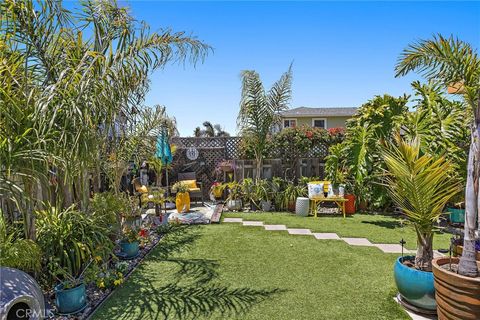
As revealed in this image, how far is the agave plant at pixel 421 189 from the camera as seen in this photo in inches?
99.3

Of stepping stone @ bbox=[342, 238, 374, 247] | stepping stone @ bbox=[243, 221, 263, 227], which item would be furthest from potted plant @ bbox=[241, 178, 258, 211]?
stepping stone @ bbox=[342, 238, 374, 247]

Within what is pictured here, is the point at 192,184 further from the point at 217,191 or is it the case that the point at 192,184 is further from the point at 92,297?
the point at 92,297

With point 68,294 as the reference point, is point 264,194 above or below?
above

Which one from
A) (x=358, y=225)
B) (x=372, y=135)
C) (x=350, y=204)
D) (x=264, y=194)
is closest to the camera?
(x=358, y=225)

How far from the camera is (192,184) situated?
29.1ft

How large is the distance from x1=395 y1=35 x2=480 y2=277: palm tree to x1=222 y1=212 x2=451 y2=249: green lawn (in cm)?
235

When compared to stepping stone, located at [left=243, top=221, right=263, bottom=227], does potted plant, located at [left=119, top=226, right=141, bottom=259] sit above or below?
above

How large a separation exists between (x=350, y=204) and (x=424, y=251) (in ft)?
15.8

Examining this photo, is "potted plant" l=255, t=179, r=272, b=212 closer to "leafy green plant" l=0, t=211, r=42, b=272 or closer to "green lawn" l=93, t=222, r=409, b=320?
"green lawn" l=93, t=222, r=409, b=320

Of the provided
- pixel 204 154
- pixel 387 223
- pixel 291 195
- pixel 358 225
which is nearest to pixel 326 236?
pixel 358 225

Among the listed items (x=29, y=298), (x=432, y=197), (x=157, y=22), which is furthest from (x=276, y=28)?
(x=29, y=298)

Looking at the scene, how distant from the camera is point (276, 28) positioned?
6.47 m

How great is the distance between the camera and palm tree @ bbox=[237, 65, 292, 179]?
26.9 ft

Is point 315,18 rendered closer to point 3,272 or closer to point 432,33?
point 432,33
